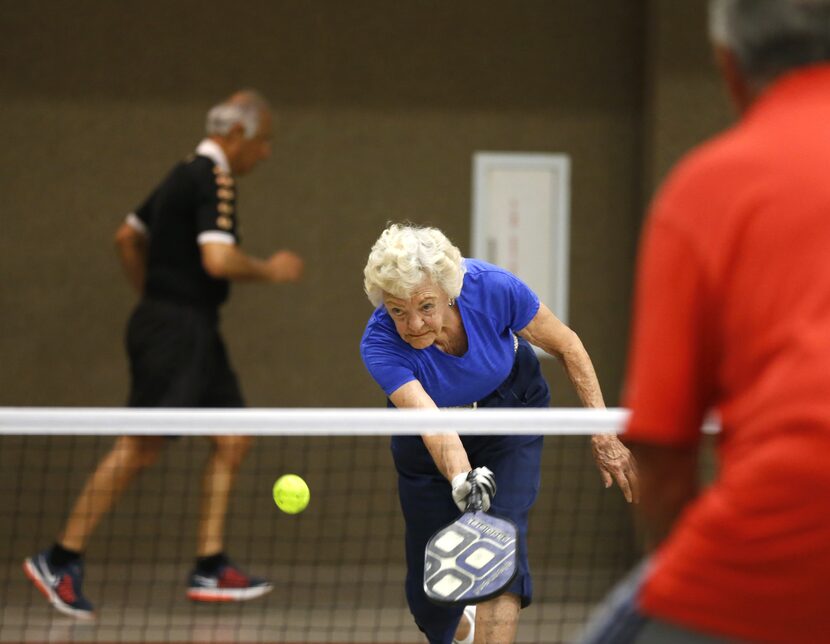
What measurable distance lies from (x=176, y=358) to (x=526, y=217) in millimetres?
1926

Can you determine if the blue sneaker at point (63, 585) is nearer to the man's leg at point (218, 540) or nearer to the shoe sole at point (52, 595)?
the shoe sole at point (52, 595)

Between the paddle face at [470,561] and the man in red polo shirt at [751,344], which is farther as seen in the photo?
the paddle face at [470,561]

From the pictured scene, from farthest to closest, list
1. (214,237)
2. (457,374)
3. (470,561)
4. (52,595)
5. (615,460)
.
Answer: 1. (214,237)
2. (52,595)
3. (457,374)
4. (615,460)
5. (470,561)

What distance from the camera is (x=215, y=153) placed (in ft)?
17.7

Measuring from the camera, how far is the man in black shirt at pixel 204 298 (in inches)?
207

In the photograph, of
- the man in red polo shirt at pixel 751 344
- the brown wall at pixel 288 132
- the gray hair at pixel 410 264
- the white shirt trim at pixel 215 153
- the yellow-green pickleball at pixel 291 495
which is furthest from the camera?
the brown wall at pixel 288 132

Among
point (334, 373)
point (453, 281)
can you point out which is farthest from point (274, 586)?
point (453, 281)

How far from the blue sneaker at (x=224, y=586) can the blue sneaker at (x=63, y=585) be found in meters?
0.47

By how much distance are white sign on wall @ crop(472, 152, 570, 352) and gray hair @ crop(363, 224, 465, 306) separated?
9.06ft

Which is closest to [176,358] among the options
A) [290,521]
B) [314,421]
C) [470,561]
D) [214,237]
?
[214,237]

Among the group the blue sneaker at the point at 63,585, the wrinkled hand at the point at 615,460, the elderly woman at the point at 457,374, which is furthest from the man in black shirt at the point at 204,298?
the wrinkled hand at the point at 615,460

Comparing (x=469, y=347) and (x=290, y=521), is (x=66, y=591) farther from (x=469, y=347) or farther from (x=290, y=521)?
(x=469, y=347)

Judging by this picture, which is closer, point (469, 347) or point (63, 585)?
point (469, 347)

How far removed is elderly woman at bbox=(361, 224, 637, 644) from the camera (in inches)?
139
